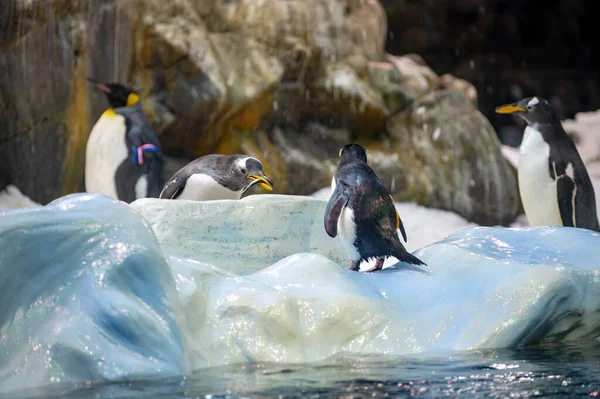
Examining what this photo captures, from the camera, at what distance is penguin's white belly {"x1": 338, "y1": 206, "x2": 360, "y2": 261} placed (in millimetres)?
3516

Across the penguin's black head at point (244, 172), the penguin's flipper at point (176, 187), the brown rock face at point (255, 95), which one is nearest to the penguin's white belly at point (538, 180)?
the brown rock face at point (255, 95)

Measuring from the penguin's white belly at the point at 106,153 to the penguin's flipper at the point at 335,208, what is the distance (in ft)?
10.7

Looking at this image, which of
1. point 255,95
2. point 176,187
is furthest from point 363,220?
point 255,95

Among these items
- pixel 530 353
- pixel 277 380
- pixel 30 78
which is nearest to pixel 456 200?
pixel 30 78

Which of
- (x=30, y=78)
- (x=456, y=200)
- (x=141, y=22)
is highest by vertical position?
(x=141, y=22)

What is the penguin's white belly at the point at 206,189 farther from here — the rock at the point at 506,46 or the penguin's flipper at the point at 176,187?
the rock at the point at 506,46

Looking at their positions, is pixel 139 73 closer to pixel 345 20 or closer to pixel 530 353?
pixel 345 20

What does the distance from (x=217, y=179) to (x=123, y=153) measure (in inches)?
79.7

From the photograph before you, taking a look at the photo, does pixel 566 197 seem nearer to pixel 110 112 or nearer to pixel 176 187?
pixel 176 187

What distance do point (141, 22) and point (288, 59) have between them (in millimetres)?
1696

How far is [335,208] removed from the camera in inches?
138

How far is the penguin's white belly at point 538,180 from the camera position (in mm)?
6348

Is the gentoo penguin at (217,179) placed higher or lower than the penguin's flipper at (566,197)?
higher

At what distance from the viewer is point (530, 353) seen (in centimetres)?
285
